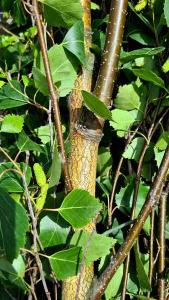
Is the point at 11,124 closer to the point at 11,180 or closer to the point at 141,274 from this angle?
the point at 11,180

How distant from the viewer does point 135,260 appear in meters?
0.62

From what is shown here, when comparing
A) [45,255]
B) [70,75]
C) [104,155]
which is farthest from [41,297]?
[70,75]

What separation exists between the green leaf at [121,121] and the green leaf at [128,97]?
0.01 m

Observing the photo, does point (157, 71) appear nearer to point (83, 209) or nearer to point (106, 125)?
point (106, 125)

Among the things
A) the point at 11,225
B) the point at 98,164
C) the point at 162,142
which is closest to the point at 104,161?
the point at 98,164

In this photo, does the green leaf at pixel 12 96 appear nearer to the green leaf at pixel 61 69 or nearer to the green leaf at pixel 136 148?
the green leaf at pixel 61 69

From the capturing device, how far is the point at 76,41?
1.92 feet

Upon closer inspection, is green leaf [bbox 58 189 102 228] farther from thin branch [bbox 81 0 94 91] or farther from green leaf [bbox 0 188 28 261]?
thin branch [bbox 81 0 94 91]

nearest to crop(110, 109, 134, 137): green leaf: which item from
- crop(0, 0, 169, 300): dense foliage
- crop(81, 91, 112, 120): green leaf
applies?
crop(0, 0, 169, 300): dense foliage

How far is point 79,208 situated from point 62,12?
29 cm

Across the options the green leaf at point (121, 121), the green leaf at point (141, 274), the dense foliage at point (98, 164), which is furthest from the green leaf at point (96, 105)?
the green leaf at point (141, 274)

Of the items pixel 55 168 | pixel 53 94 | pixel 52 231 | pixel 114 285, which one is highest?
pixel 53 94

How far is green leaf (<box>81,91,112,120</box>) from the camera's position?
525mm

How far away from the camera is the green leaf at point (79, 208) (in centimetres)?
53
